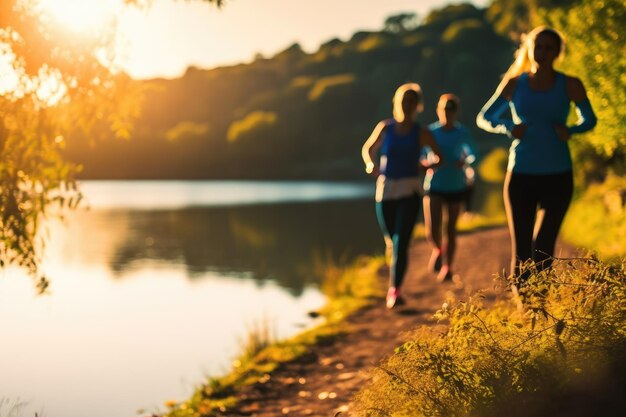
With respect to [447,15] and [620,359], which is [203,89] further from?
[620,359]

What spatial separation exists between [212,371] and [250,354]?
0.66 metres

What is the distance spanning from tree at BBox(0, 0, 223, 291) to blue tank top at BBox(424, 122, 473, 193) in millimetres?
4244

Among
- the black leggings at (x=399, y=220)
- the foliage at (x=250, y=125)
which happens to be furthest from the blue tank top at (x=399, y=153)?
the foliage at (x=250, y=125)

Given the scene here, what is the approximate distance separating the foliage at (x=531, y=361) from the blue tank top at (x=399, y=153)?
3.89 m

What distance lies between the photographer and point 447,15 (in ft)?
530

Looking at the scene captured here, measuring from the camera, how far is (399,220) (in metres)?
7.32

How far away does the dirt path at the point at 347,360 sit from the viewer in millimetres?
5254

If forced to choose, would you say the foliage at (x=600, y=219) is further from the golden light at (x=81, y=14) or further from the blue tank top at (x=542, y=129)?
the golden light at (x=81, y=14)

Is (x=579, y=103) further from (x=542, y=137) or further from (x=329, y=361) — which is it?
(x=329, y=361)

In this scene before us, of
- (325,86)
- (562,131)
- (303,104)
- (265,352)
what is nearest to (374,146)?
(265,352)

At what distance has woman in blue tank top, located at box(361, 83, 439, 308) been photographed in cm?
725

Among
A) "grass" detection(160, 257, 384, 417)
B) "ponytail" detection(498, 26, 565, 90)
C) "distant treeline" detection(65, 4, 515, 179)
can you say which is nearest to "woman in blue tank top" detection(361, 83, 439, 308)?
"grass" detection(160, 257, 384, 417)

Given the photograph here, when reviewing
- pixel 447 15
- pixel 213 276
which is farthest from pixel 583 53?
pixel 447 15

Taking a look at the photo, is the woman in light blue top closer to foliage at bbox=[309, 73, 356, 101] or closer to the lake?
the lake
